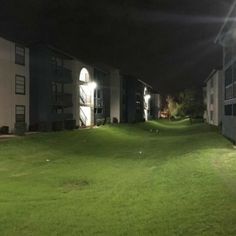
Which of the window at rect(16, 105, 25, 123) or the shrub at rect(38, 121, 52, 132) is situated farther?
the shrub at rect(38, 121, 52, 132)

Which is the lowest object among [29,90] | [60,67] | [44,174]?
[44,174]

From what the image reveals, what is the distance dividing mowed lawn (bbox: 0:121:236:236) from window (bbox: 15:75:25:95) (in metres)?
17.0

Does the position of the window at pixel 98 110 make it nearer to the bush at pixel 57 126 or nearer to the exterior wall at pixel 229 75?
the bush at pixel 57 126

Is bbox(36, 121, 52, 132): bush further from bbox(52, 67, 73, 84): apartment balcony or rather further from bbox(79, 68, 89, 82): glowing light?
bbox(79, 68, 89, 82): glowing light

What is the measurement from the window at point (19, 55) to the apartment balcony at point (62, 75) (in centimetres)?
484

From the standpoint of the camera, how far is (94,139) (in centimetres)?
3584

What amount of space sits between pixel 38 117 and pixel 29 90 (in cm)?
285

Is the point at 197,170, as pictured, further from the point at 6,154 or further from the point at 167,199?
the point at 6,154

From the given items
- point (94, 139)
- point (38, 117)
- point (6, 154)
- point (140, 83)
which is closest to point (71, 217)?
point (6, 154)

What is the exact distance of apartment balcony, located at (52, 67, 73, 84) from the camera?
44.8m

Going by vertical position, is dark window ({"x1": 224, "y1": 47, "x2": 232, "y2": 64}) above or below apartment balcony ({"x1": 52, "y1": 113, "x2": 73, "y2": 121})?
above

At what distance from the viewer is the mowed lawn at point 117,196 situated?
8688 millimetres

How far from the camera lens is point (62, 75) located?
152 ft

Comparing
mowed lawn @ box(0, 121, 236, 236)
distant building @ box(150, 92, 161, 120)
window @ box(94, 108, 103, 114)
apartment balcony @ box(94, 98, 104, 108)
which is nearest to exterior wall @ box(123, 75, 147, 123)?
window @ box(94, 108, 103, 114)
